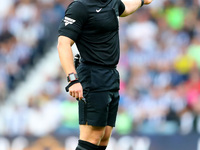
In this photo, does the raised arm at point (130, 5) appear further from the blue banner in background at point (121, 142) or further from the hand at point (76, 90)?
the blue banner in background at point (121, 142)

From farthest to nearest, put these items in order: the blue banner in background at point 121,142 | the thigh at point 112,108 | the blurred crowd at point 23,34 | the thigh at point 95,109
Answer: the blurred crowd at point 23,34 → the blue banner in background at point 121,142 → the thigh at point 112,108 → the thigh at point 95,109

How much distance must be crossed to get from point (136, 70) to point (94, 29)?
559 cm

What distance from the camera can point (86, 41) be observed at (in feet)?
16.2

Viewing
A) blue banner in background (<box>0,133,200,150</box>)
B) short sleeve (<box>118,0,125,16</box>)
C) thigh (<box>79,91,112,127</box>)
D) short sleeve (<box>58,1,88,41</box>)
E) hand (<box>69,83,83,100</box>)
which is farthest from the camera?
blue banner in background (<box>0,133,200,150</box>)

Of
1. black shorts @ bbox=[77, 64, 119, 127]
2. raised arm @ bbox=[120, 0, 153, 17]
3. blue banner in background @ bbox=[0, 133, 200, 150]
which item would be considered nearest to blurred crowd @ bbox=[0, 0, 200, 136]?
blue banner in background @ bbox=[0, 133, 200, 150]

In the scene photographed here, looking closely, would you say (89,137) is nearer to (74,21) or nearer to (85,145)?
(85,145)

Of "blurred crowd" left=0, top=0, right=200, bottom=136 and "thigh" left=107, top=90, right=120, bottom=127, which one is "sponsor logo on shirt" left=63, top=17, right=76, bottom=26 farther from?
"blurred crowd" left=0, top=0, right=200, bottom=136

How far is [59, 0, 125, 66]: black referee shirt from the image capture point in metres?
4.73

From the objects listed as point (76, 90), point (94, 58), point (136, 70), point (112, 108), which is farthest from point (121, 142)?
point (76, 90)

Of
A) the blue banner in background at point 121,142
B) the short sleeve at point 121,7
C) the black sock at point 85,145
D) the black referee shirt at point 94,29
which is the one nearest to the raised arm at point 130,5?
the short sleeve at point 121,7

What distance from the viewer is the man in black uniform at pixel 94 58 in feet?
15.6

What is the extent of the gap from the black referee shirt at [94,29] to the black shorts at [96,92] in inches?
3.6

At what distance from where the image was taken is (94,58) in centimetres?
493

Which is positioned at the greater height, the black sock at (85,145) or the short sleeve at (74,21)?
the short sleeve at (74,21)
